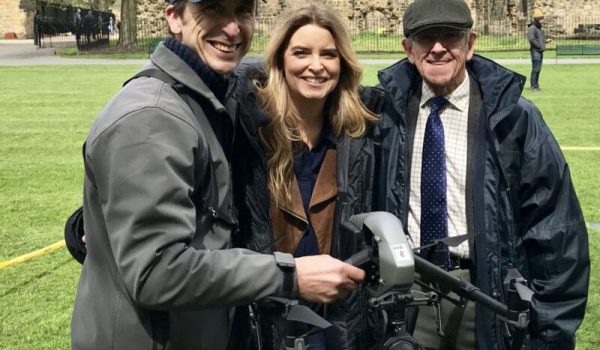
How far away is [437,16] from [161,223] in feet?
5.31

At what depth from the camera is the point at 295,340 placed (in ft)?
8.26

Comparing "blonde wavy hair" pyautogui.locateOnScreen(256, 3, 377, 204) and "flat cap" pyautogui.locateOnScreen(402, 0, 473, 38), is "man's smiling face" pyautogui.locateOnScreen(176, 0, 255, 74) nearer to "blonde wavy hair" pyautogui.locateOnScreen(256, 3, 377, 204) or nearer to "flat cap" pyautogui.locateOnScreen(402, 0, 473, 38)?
"blonde wavy hair" pyautogui.locateOnScreen(256, 3, 377, 204)

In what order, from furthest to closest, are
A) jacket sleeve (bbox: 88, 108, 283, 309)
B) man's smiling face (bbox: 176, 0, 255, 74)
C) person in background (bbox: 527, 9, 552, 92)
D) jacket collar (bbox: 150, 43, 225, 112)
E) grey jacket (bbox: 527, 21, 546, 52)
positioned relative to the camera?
grey jacket (bbox: 527, 21, 546, 52)
person in background (bbox: 527, 9, 552, 92)
man's smiling face (bbox: 176, 0, 255, 74)
jacket collar (bbox: 150, 43, 225, 112)
jacket sleeve (bbox: 88, 108, 283, 309)

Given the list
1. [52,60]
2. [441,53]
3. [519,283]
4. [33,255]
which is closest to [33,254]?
[33,255]

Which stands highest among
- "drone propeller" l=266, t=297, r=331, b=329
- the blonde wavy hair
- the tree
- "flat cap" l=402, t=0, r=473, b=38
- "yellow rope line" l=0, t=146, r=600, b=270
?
the tree

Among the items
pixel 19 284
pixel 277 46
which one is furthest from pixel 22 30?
pixel 277 46

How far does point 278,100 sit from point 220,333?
4.07 ft

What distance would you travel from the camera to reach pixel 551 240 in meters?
3.40

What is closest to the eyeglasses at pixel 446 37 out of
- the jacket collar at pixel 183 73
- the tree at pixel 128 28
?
the jacket collar at pixel 183 73

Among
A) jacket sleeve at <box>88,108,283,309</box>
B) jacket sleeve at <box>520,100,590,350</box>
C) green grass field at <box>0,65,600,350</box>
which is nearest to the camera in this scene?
jacket sleeve at <box>88,108,283,309</box>

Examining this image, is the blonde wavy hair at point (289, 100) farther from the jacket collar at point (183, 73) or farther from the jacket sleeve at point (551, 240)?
the jacket collar at point (183, 73)

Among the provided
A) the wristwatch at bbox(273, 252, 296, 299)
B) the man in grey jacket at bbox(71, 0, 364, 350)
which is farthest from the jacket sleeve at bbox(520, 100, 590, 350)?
the wristwatch at bbox(273, 252, 296, 299)

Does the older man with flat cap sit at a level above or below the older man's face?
below

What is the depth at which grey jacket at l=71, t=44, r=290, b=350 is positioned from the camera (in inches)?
89.7
